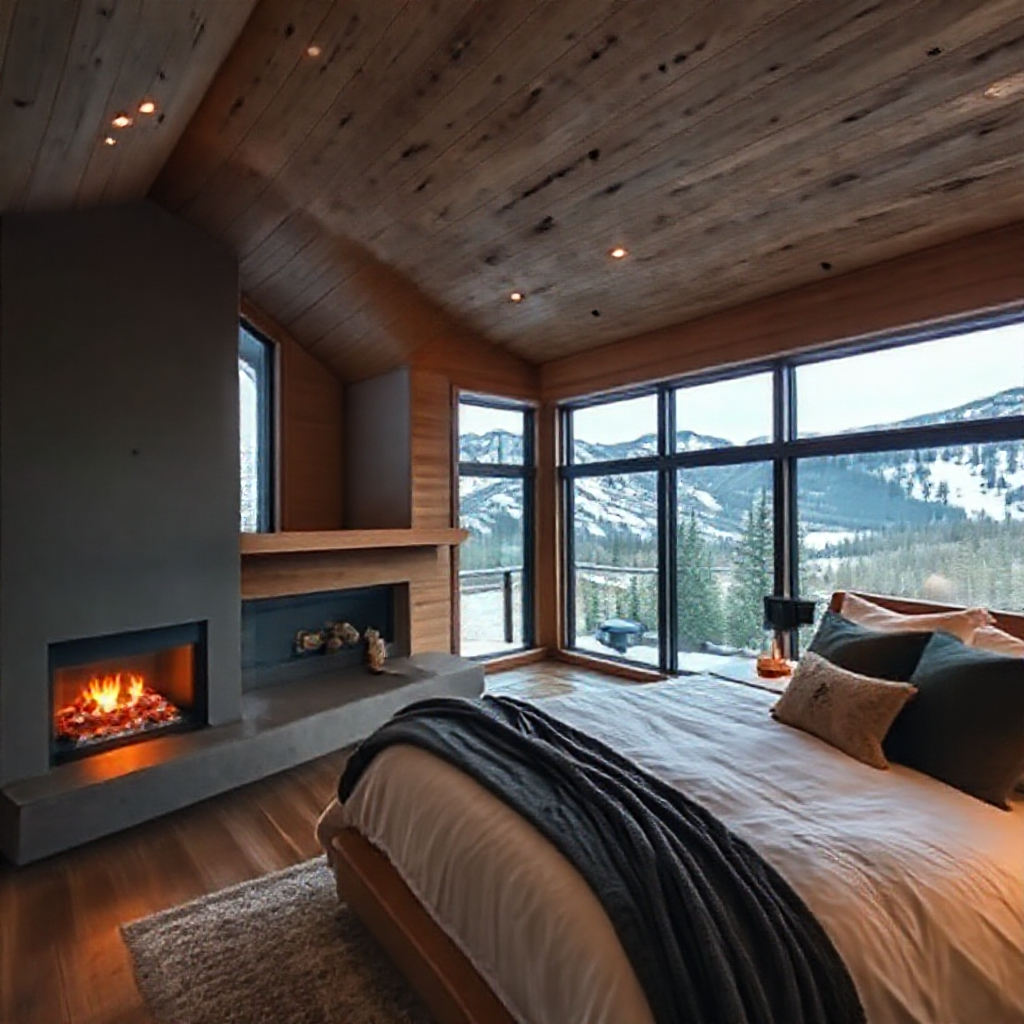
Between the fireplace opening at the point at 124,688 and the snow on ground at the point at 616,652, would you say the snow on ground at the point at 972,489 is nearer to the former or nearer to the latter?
the snow on ground at the point at 616,652

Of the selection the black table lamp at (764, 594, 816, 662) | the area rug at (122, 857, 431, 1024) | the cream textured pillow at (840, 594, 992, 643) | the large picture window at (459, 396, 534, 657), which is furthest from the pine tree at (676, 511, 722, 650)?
the area rug at (122, 857, 431, 1024)

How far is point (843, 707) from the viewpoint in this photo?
225cm

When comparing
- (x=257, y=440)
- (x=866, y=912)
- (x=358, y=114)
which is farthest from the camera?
(x=257, y=440)

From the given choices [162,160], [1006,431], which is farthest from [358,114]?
[1006,431]

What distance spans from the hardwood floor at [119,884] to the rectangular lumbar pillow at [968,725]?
242 centimetres

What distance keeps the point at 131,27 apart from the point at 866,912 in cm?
330

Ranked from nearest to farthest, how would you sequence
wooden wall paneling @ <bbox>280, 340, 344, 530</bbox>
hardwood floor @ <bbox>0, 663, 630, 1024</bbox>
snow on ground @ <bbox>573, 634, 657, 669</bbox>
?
hardwood floor @ <bbox>0, 663, 630, 1024</bbox>
wooden wall paneling @ <bbox>280, 340, 344, 530</bbox>
snow on ground @ <bbox>573, 634, 657, 669</bbox>

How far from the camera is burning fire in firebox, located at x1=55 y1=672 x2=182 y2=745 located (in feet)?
10.9

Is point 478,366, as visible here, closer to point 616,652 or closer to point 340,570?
point 340,570

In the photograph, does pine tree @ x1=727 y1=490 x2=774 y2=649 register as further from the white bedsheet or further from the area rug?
the area rug

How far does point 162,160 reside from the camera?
10.6 feet

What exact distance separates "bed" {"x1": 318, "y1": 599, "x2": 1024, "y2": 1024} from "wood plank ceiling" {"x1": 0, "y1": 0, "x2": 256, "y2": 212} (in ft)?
8.40

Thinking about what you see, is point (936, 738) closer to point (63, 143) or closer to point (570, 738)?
point (570, 738)

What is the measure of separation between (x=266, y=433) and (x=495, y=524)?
7.07 feet
